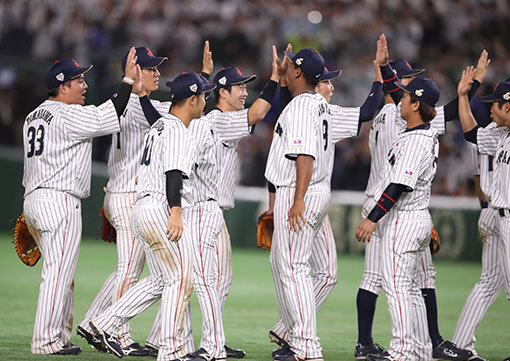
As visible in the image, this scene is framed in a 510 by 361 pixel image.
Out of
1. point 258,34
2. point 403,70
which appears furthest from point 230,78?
point 258,34

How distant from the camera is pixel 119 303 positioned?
18.5 ft

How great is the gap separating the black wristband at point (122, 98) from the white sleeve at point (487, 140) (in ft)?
8.70

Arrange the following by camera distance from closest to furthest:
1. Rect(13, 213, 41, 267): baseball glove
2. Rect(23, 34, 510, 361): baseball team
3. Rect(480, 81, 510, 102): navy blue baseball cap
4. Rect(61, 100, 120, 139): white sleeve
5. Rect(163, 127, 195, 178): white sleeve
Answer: Rect(163, 127, 195, 178): white sleeve → Rect(23, 34, 510, 361): baseball team → Rect(61, 100, 120, 139): white sleeve → Rect(480, 81, 510, 102): navy blue baseball cap → Rect(13, 213, 41, 267): baseball glove

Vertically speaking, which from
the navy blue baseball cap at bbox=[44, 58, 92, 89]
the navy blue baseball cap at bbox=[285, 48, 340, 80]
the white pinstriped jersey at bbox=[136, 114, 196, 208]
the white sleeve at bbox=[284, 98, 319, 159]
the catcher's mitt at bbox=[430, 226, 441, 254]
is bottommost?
the catcher's mitt at bbox=[430, 226, 441, 254]

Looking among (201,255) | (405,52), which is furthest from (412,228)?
(405,52)

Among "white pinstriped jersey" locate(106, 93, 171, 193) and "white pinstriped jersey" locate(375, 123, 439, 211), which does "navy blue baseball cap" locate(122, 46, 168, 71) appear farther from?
"white pinstriped jersey" locate(375, 123, 439, 211)

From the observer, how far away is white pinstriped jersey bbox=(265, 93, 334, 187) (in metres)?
5.80

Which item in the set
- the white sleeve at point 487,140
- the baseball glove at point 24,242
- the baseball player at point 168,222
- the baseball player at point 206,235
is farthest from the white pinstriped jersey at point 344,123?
the baseball glove at point 24,242

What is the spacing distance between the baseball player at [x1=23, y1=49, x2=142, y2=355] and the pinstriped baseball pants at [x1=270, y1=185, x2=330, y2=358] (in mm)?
1388

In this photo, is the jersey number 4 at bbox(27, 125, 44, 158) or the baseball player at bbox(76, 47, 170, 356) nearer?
the jersey number 4 at bbox(27, 125, 44, 158)

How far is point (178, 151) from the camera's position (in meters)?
5.37

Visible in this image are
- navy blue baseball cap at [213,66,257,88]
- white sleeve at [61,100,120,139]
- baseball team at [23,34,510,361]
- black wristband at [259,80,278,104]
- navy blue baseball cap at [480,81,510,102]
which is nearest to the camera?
baseball team at [23,34,510,361]

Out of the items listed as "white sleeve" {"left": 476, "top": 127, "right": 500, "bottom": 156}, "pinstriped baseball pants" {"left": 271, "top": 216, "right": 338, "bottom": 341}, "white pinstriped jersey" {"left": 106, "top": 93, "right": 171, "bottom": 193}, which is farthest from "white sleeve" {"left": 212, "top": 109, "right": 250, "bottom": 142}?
"white sleeve" {"left": 476, "top": 127, "right": 500, "bottom": 156}

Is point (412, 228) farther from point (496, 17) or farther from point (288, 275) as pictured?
point (496, 17)
